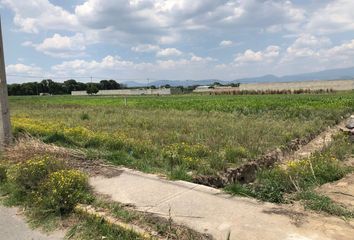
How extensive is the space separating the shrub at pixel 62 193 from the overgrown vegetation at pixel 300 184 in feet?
8.01

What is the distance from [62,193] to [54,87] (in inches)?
5205

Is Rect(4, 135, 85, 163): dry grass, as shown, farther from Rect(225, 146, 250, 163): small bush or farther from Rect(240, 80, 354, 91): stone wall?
Rect(240, 80, 354, 91): stone wall

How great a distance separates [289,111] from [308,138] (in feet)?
25.3

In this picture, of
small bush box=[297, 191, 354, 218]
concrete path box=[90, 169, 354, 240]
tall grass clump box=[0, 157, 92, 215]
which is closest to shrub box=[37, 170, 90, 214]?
tall grass clump box=[0, 157, 92, 215]

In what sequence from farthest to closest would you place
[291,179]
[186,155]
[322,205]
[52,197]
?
[186,155]
[291,179]
[52,197]
[322,205]

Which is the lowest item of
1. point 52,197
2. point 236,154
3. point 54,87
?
Answer: point 54,87

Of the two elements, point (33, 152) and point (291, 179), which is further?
point (33, 152)

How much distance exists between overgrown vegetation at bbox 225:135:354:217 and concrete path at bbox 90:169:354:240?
0.32m

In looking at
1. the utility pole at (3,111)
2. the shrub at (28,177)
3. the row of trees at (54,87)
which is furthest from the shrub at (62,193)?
the row of trees at (54,87)

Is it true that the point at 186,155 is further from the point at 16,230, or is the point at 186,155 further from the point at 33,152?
the point at 16,230

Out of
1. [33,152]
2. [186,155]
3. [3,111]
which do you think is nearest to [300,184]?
[186,155]

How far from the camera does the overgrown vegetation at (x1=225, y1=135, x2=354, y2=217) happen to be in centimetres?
543

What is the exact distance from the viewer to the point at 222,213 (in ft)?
16.6

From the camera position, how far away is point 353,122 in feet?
45.6
